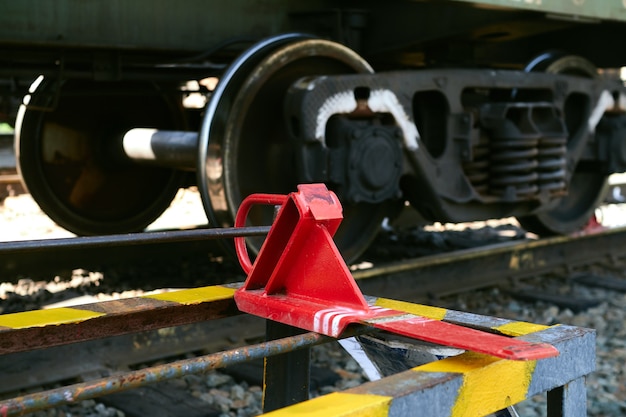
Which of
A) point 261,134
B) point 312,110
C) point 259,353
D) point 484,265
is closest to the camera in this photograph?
point 259,353

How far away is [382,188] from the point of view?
426 centimetres

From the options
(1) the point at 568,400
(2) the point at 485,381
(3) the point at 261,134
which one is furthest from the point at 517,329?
(3) the point at 261,134

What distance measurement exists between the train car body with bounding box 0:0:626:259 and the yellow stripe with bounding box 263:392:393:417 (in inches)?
101

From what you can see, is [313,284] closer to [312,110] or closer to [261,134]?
[312,110]

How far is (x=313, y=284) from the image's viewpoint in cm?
194

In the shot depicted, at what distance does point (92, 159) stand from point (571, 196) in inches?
133

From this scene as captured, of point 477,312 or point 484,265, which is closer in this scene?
point 477,312

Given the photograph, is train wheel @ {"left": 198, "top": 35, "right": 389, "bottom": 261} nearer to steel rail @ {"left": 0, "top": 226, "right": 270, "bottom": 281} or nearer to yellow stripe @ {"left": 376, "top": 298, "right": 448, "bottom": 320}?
→ steel rail @ {"left": 0, "top": 226, "right": 270, "bottom": 281}

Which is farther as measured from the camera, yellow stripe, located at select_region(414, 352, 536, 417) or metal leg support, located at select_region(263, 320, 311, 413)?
metal leg support, located at select_region(263, 320, 311, 413)

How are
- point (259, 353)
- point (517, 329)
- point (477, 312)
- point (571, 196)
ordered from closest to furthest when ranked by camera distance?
1. point (259, 353)
2. point (517, 329)
3. point (477, 312)
4. point (571, 196)

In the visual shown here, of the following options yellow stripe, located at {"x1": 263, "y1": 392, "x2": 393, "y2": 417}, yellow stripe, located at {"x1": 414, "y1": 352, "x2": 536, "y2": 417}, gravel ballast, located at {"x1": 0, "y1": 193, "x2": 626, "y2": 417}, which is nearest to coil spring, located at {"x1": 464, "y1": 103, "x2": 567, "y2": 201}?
gravel ballast, located at {"x1": 0, "y1": 193, "x2": 626, "y2": 417}

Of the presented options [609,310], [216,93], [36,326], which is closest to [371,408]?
[36,326]

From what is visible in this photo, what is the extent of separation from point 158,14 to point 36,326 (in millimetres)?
2880

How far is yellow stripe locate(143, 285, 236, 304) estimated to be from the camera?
2064mm
